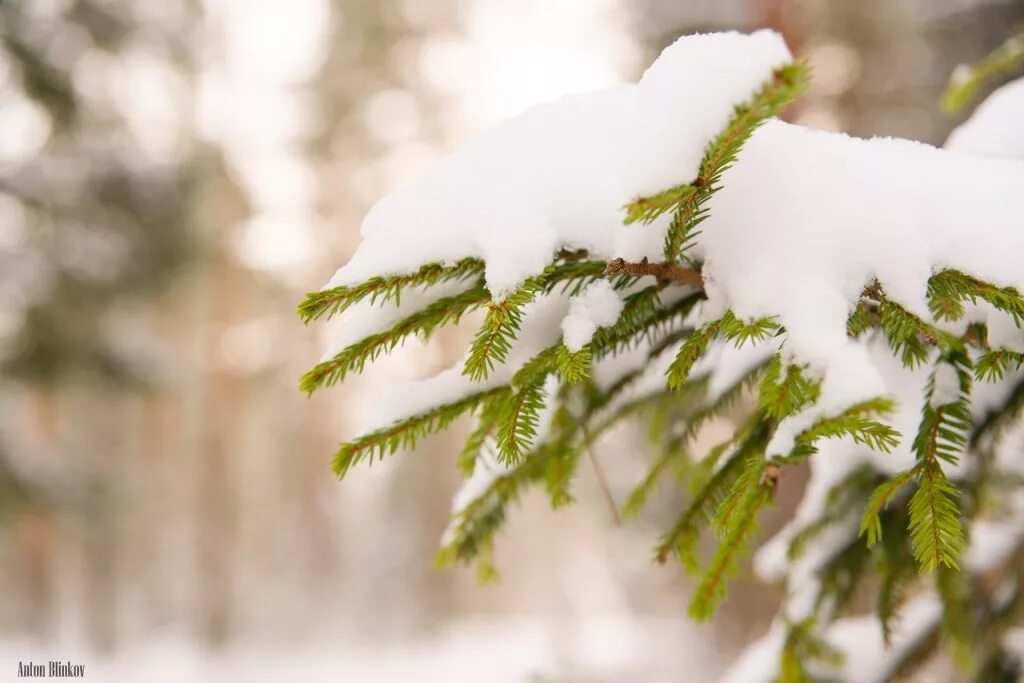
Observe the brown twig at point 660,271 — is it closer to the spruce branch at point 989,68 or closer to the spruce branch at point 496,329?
the spruce branch at point 496,329

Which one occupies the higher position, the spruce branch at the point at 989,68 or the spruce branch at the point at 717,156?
the spruce branch at the point at 989,68

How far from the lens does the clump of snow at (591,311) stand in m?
0.78

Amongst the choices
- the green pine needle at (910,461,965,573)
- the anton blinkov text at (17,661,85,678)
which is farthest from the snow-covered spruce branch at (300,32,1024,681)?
the anton blinkov text at (17,661,85,678)

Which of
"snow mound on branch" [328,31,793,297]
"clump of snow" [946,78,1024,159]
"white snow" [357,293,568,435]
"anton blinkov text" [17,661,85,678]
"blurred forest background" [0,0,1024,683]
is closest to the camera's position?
"snow mound on branch" [328,31,793,297]

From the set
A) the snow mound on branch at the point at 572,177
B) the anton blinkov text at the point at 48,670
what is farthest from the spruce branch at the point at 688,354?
the anton blinkov text at the point at 48,670

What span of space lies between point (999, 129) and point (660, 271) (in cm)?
81

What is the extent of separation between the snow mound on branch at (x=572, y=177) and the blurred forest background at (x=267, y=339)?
1238mm

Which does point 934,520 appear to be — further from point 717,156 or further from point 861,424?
point 717,156

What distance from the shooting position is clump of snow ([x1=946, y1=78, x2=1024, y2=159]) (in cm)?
113

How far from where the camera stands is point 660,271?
0.82 meters

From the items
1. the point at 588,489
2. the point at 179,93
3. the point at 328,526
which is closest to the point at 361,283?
the point at 588,489

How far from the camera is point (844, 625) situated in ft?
6.16

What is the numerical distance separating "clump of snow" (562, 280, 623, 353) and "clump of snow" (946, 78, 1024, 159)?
769 millimetres

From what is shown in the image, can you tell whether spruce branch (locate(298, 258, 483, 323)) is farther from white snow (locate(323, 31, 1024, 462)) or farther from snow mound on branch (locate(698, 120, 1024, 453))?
snow mound on branch (locate(698, 120, 1024, 453))
